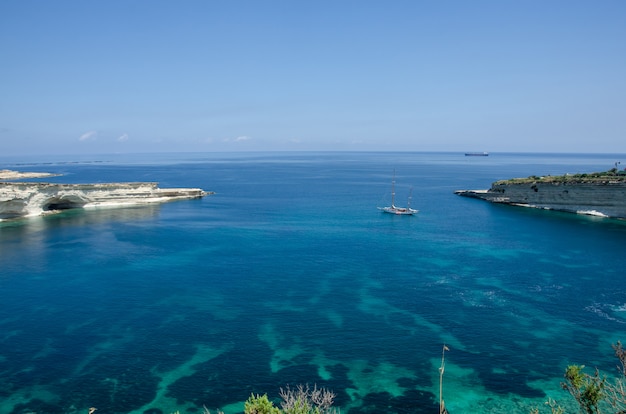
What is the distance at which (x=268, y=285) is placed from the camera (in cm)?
4278

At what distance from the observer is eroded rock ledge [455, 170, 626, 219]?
79500 mm

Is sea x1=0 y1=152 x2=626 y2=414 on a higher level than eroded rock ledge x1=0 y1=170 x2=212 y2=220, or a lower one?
lower

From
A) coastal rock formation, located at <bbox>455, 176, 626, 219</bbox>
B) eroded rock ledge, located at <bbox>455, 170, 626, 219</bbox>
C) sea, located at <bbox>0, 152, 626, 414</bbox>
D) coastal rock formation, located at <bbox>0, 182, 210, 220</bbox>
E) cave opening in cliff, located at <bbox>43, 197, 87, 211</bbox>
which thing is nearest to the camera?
sea, located at <bbox>0, 152, 626, 414</bbox>

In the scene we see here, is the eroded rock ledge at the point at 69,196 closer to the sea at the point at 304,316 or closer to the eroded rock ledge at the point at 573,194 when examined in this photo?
the sea at the point at 304,316

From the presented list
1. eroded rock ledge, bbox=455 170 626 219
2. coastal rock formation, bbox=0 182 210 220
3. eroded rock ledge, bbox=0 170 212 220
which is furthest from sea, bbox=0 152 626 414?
eroded rock ledge, bbox=455 170 626 219

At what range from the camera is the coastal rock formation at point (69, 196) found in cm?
7419

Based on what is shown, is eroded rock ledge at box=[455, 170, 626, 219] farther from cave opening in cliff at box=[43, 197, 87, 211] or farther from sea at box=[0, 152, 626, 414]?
cave opening in cliff at box=[43, 197, 87, 211]

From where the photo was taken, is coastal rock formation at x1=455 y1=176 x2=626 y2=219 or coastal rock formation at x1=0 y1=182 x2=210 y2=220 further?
coastal rock formation at x1=455 y1=176 x2=626 y2=219

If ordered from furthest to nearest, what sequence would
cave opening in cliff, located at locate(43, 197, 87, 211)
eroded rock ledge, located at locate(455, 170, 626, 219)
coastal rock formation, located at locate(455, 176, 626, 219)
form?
cave opening in cliff, located at locate(43, 197, 87, 211) < eroded rock ledge, located at locate(455, 170, 626, 219) < coastal rock formation, located at locate(455, 176, 626, 219)

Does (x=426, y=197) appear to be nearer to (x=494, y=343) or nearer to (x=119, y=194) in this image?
(x=119, y=194)

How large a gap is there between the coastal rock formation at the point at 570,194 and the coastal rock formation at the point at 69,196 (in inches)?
3032

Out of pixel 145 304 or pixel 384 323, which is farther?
pixel 145 304

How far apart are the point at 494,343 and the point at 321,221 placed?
4867cm

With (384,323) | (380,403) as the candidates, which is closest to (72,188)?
(384,323)
